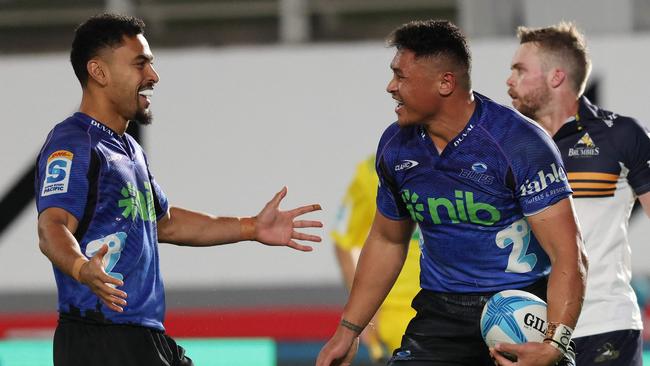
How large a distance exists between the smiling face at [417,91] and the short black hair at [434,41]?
4 cm

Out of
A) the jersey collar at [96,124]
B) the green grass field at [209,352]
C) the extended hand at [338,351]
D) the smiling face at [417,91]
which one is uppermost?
the smiling face at [417,91]

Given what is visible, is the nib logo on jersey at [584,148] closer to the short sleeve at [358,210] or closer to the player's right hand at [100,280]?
the short sleeve at [358,210]

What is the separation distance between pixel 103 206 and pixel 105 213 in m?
0.03

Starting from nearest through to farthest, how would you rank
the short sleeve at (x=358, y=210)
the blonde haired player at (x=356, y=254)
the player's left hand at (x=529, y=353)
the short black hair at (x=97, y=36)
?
1. the player's left hand at (x=529, y=353)
2. the short black hair at (x=97, y=36)
3. the blonde haired player at (x=356, y=254)
4. the short sleeve at (x=358, y=210)

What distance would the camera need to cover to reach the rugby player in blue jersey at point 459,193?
4.47 meters

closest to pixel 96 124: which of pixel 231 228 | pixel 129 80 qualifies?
pixel 129 80

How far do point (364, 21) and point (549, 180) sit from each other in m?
6.94

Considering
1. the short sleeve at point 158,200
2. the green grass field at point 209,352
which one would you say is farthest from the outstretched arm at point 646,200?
the green grass field at point 209,352

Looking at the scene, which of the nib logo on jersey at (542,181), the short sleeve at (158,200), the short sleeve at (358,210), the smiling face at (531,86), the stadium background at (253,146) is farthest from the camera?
the stadium background at (253,146)

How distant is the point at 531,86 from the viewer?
584cm

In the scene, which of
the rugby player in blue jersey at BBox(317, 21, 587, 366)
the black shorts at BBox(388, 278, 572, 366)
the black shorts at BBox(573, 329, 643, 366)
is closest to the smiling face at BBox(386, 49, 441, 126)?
the rugby player in blue jersey at BBox(317, 21, 587, 366)

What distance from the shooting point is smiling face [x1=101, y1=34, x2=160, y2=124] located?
15.9 ft

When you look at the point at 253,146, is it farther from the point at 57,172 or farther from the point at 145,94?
the point at 57,172

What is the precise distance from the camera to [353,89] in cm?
918
